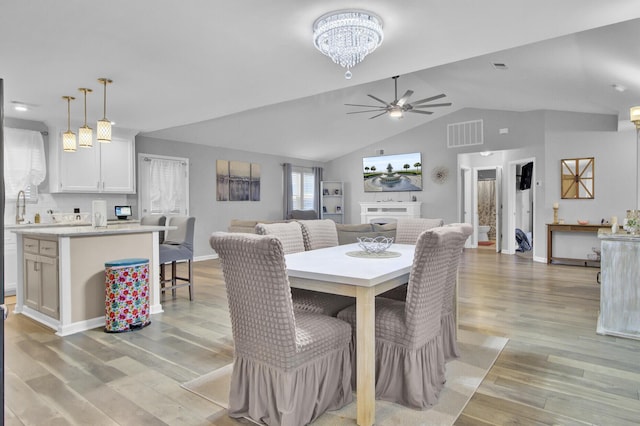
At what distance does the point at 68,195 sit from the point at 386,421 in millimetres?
5541

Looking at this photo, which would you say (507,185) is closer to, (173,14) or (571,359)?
(571,359)

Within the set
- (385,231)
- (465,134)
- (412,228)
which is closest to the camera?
(412,228)

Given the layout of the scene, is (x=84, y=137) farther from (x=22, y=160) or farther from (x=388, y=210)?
(x=388, y=210)

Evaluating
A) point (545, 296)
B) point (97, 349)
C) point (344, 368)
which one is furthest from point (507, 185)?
point (97, 349)

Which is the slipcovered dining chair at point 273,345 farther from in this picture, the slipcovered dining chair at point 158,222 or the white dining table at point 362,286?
the slipcovered dining chair at point 158,222

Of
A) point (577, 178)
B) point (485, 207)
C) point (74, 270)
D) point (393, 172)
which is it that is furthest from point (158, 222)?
point (485, 207)

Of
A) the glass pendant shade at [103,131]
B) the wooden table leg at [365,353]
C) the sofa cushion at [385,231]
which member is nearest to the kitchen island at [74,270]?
the glass pendant shade at [103,131]

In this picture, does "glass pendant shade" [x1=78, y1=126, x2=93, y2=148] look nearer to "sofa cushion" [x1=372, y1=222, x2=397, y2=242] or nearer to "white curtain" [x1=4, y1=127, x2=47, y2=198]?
"white curtain" [x1=4, y1=127, x2=47, y2=198]

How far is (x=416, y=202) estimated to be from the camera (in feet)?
30.1

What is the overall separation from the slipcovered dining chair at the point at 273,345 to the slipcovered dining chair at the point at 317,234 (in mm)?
1159

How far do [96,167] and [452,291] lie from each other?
518 cm

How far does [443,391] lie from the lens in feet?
7.10

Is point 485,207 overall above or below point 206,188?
below

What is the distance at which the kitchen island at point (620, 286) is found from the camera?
118 inches
